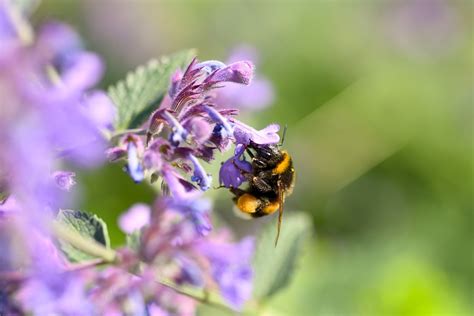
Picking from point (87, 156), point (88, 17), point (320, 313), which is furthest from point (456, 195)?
point (87, 156)

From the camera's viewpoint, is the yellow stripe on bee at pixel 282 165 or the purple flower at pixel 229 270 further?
the yellow stripe on bee at pixel 282 165

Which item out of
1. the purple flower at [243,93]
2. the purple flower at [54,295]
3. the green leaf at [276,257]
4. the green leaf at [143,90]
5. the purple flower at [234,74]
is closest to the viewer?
the purple flower at [54,295]

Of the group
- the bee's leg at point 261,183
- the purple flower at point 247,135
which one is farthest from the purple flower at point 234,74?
the bee's leg at point 261,183

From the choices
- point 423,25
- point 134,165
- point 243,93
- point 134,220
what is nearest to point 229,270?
point 134,220

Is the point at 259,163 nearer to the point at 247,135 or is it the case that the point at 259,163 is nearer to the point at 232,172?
the point at 232,172

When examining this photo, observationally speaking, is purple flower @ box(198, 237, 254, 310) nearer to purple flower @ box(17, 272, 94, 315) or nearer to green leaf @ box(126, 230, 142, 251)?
green leaf @ box(126, 230, 142, 251)

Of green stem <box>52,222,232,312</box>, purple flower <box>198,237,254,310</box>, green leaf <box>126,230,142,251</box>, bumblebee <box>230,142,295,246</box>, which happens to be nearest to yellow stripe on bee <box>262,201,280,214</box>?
bumblebee <box>230,142,295,246</box>

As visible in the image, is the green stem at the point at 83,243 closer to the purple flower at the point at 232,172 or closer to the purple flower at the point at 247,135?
the purple flower at the point at 232,172
